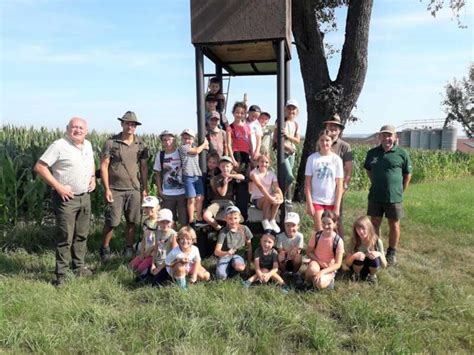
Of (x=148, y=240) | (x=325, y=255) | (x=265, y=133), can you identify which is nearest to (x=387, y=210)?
(x=325, y=255)

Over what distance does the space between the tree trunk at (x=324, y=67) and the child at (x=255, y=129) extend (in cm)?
305

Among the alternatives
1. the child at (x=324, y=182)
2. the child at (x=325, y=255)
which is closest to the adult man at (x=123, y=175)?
the child at (x=324, y=182)

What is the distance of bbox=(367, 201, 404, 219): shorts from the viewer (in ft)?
17.0

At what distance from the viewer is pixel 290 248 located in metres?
4.68

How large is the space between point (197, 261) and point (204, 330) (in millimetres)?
1048

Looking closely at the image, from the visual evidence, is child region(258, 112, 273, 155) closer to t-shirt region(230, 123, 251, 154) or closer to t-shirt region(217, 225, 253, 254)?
t-shirt region(230, 123, 251, 154)

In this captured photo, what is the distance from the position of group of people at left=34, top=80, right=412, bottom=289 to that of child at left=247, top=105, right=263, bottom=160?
0.02 metres

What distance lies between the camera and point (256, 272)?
14.7 ft

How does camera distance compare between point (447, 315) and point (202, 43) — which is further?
point (202, 43)

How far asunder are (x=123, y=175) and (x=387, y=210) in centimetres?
348

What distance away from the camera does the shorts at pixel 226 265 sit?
14.9 feet

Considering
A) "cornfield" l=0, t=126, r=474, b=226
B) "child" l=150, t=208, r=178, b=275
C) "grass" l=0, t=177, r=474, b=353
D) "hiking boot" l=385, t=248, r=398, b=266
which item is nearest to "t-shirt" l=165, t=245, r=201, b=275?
"child" l=150, t=208, r=178, b=275

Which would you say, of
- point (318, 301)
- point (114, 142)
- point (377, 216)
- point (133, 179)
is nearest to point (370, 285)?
point (318, 301)

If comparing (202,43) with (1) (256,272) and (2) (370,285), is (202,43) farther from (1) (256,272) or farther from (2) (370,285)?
(2) (370,285)
